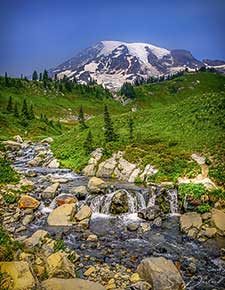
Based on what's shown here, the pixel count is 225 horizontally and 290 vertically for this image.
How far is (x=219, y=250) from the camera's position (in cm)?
2156

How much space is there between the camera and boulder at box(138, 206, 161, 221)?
2750cm

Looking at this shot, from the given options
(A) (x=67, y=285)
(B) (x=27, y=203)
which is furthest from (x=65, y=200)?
(A) (x=67, y=285)

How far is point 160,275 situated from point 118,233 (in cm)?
830

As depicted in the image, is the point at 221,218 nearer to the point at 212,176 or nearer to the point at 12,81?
the point at 212,176

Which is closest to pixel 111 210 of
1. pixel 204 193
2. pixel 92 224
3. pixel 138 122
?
pixel 92 224

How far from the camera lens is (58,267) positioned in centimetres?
1573

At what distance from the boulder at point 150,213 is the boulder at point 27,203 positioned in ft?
32.5

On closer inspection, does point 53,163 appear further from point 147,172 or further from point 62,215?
point 62,215

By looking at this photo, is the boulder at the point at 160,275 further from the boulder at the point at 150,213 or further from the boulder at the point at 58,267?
the boulder at the point at 150,213

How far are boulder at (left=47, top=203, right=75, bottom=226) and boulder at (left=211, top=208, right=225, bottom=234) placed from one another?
11622mm

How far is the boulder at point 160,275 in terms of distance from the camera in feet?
52.5

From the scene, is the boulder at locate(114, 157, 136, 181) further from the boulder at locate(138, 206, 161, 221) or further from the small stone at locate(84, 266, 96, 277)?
the small stone at locate(84, 266, 96, 277)

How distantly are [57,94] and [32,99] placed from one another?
2737cm

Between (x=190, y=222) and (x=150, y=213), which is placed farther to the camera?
(x=150, y=213)
